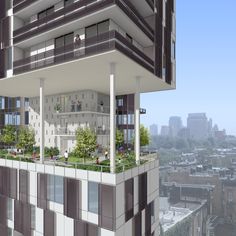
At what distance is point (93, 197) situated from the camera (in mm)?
19359

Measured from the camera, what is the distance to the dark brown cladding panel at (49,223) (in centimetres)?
2258

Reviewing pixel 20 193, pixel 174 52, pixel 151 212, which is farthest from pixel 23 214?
pixel 174 52

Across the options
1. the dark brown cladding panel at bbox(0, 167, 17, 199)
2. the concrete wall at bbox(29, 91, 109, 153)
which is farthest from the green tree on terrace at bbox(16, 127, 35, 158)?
the dark brown cladding panel at bbox(0, 167, 17, 199)

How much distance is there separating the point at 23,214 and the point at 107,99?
1913cm

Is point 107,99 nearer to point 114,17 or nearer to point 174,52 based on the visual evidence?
point 174,52

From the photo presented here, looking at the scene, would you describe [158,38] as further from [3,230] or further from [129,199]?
[3,230]

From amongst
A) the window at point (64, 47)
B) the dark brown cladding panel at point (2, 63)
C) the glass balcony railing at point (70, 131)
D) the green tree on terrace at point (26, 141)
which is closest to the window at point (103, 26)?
the window at point (64, 47)

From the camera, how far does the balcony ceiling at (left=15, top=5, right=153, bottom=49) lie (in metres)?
19.1

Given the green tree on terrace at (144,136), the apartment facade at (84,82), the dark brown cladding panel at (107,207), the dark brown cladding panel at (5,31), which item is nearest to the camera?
the dark brown cladding panel at (107,207)

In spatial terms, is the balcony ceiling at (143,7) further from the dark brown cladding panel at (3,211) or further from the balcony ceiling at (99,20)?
the dark brown cladding panel at (3,211)

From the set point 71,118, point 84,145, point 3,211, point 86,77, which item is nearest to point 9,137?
point 71,118

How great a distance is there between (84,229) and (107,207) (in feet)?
11.6

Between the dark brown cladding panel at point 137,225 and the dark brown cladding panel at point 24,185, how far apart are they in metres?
11.7

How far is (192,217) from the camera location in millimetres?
140875
